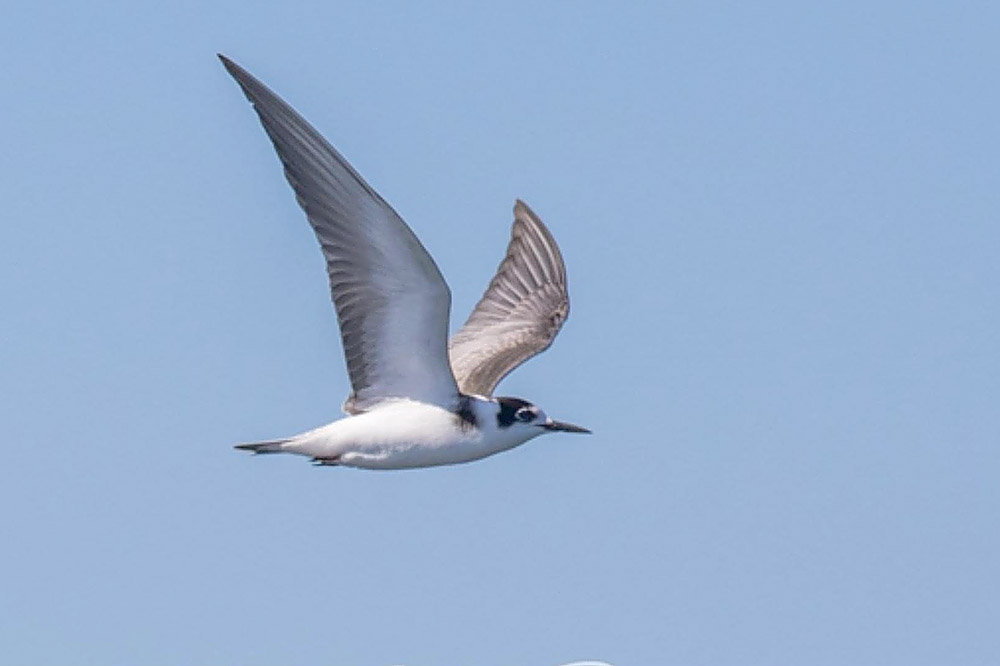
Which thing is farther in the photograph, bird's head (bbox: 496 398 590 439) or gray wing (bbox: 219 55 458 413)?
bird's head (bbox: 496 398 590 439)

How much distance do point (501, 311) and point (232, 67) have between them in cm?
773

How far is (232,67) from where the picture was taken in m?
18.3

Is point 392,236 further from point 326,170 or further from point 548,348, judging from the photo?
point 548,348

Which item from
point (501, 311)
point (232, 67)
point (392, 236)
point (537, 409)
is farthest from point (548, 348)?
point (232, 67)

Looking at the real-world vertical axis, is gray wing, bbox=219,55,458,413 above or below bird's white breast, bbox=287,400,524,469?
above

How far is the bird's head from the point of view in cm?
2052

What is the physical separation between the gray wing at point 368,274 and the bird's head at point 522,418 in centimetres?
54

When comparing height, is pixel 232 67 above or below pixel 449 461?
above

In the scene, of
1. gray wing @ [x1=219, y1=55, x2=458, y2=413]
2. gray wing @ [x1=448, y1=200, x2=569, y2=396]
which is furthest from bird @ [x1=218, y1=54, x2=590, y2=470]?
gray wing @ [x1=448, y1=200, x2=569, y2=396]

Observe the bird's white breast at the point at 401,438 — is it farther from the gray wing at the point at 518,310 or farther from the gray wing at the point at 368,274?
the gray wing at the point at 518,310

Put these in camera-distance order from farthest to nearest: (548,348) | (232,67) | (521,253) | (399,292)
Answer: (521,253)
(548,348)
(399,292)
(232,67)

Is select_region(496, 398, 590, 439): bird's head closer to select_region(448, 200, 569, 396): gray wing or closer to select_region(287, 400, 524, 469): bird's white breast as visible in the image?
select_region(287, 400, 524, 469): bird's white breast

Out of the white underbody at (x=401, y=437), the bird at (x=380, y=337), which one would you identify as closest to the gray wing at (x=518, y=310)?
the bird at (x=380, y=337)

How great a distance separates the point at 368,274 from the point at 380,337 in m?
0.79
